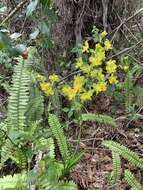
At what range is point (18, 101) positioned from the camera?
10.2ft

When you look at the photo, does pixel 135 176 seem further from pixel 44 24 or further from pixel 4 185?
pixel 44 24

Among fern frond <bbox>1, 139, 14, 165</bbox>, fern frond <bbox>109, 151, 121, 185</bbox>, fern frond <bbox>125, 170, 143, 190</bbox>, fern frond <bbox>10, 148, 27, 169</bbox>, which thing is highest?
fern frond <bbox>1, 139, 14, 165</bbox>

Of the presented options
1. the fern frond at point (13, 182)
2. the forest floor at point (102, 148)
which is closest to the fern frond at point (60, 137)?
the forest floor at point (102, 148)

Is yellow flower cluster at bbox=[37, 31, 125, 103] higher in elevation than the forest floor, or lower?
higher

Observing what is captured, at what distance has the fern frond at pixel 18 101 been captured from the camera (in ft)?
10.0

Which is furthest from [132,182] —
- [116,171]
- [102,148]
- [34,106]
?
[34,106]

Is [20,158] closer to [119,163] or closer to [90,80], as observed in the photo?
[119,163]

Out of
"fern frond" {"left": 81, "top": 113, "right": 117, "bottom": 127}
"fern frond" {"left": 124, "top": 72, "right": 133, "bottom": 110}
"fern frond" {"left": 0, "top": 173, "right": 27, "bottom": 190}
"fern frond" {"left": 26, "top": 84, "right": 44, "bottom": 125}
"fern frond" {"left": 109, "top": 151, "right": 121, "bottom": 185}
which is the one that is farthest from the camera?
"fern frond" {"left": 124, "top": 72, "right": 133, "bottom": 110}

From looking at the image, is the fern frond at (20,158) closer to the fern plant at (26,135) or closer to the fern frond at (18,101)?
the fern plant at (26,135)

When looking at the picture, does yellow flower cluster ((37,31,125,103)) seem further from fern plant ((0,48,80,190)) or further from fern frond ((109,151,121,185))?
fern frond ((109,151,121,185))

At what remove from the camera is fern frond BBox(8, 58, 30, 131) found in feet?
10.0

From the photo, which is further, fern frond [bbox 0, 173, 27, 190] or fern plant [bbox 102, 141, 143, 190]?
fern plant [bbox 102, 141, 143, 190]

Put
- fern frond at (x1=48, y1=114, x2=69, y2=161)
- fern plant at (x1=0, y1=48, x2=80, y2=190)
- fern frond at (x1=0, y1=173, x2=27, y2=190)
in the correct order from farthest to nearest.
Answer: fern frond at (x1=48, y1=114, x2=69, y2=161) → fern plant at (x1=0, y1=48, x2=80, y2=190) → fern frond at (x1=0, y1=173, x2=27, y2=190)

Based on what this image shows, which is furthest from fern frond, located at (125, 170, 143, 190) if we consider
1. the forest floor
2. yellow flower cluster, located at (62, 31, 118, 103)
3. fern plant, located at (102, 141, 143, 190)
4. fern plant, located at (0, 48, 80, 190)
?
yellow flower cluster, located at (62, 31, 118, 103)
